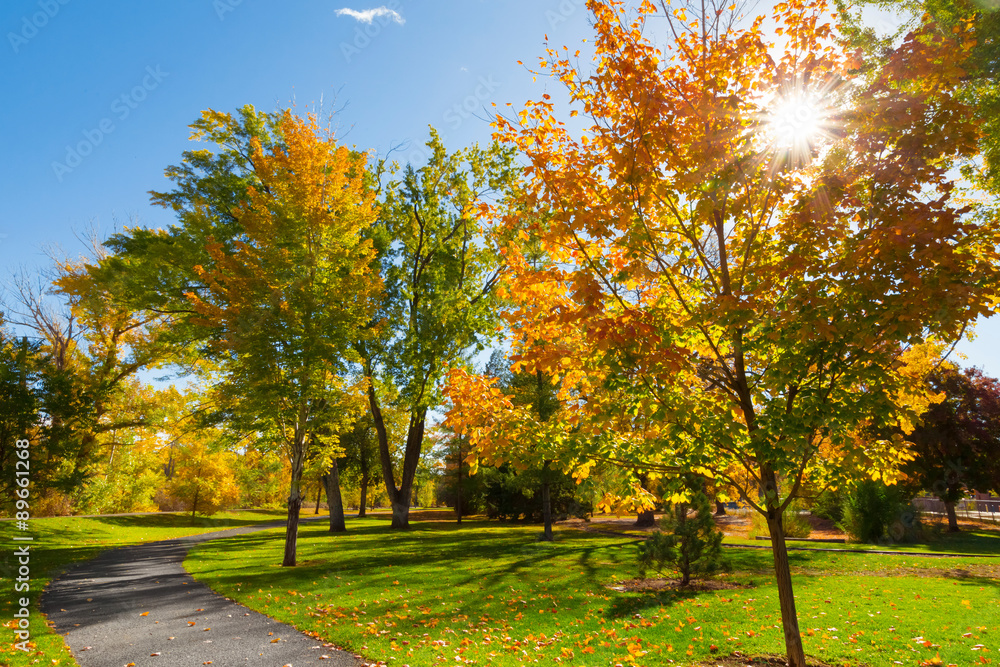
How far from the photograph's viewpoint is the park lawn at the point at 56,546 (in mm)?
5910

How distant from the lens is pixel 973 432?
22172 mm

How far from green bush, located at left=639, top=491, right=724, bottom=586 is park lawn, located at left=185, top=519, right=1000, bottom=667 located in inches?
24.0

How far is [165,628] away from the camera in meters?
7.06

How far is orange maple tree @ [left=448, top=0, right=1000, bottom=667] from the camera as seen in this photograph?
3.82 metres

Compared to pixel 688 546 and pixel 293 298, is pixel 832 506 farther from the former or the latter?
pixel 293 298

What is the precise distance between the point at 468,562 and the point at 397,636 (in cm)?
748

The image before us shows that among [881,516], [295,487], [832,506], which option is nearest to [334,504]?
[295,487]

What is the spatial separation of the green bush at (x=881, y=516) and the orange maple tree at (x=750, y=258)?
57.2 feet

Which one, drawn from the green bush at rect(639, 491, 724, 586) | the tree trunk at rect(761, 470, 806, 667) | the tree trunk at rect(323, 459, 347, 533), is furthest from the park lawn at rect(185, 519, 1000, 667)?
the tree trunk at rect(323, 459, 347, 533)

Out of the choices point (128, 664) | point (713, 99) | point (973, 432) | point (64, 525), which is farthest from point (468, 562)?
point (973, 432)

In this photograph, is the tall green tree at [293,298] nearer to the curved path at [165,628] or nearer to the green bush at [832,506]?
the curved path at [165,628]

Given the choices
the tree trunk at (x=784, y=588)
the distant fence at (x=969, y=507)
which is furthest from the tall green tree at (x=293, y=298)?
the distant fence at (x=969, y=507)

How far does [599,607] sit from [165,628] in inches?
265

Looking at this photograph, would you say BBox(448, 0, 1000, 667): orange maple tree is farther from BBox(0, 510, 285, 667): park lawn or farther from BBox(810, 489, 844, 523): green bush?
BBox(810, 489, 844, 523): green bush
